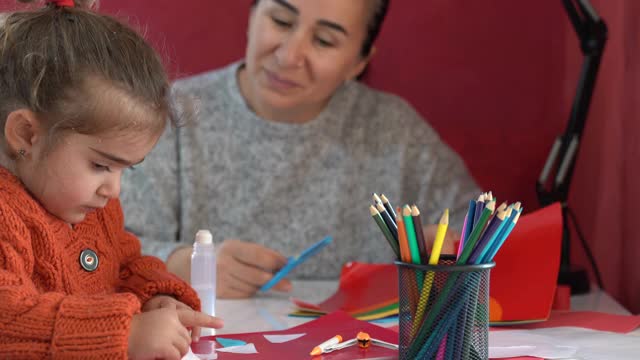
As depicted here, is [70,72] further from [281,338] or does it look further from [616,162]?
[616,162]

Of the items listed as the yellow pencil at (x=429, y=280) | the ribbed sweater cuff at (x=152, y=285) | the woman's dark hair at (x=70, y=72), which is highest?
the woman's dark hair at (x=70, y=72)

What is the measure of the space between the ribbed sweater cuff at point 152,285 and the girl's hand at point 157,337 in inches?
7.6

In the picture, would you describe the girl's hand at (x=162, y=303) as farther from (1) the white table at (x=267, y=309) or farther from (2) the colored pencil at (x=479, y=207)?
(2) the colored pencil at (x=479, y=207)

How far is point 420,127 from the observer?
179 cm

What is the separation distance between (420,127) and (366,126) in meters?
0.11

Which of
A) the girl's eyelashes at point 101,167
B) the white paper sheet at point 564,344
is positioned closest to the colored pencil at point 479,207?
the white paper sheet at point 564,344

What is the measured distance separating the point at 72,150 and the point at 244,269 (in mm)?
530

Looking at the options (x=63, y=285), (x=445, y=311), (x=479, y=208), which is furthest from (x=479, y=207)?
(x=63, y=285)

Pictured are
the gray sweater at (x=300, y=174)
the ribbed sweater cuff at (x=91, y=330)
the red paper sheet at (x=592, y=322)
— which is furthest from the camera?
the gray sweater at (x=300, y=174)

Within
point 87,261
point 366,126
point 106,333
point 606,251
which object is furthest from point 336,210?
point 106,333

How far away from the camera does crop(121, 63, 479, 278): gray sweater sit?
1721 millimetres

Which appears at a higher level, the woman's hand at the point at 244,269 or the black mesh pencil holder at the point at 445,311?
the black mesh pencil holder at the point at 445,311

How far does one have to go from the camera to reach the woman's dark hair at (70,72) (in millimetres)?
972

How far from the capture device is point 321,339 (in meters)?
1.10
